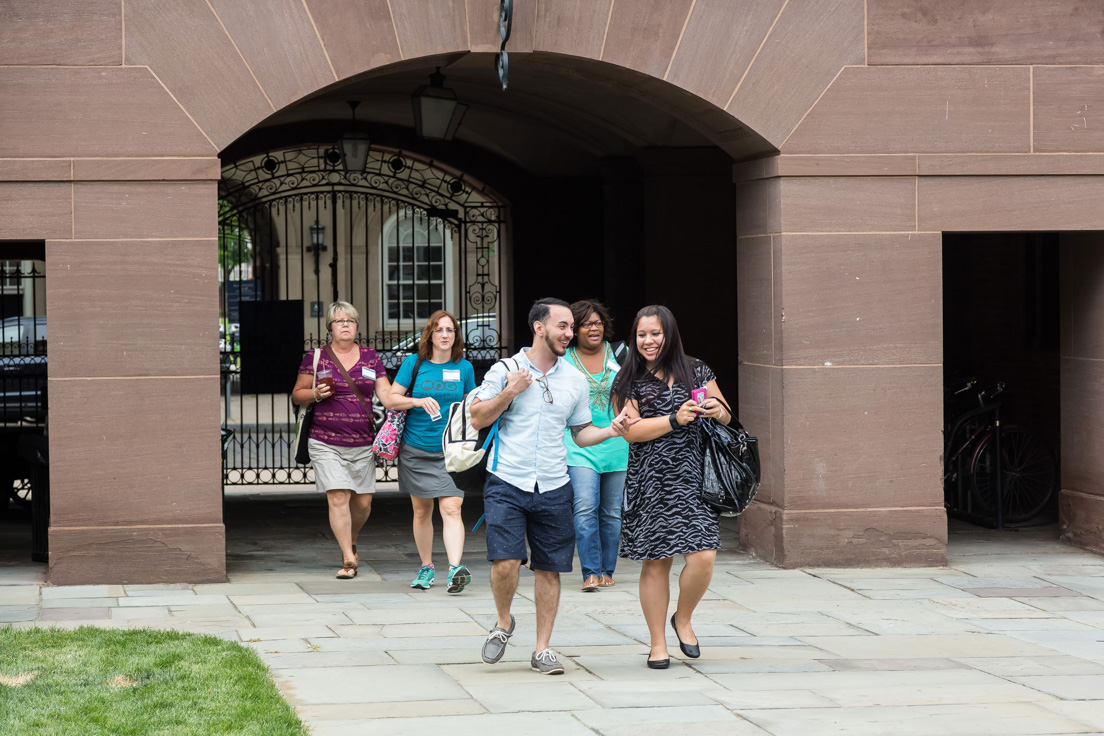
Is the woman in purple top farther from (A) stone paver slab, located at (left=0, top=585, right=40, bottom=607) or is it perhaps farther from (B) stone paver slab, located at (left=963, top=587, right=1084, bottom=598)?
(B) stone paver slab, located at (left=963, top=587, right=1084, bottom=598)

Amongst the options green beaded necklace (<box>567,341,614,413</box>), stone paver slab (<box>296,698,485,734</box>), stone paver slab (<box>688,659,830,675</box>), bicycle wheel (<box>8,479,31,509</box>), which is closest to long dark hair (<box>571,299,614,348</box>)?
green beaded necklace (<box>567,341,614,413</box>)

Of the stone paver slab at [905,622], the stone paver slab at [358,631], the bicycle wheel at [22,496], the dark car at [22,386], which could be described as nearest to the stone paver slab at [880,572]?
the stone paver slab at [905,622]

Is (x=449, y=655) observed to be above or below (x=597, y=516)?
below

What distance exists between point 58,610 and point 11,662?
132 centimetres

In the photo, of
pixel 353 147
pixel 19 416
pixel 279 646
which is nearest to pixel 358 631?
pixel 279 646

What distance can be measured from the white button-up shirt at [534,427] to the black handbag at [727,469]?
58cm

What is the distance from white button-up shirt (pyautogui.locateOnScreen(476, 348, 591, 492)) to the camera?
18.9 ft

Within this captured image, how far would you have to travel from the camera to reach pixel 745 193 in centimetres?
894

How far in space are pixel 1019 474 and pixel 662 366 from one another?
5.59 metres

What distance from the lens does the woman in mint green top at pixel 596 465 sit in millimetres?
7613

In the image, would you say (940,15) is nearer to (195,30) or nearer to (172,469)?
(195,30)

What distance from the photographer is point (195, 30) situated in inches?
309

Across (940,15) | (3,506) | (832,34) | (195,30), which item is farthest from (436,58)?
(3,506)

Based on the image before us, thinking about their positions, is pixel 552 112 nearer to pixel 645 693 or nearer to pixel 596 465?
pixel 596 465
